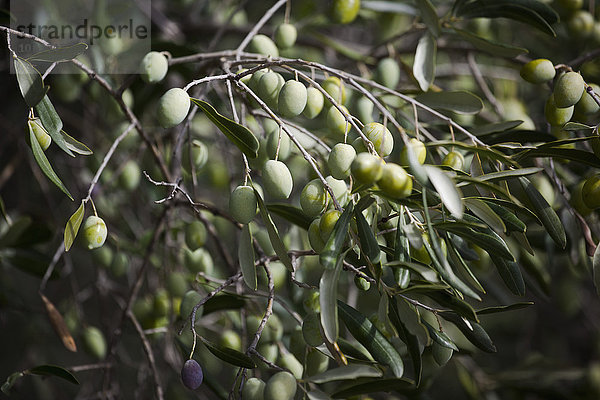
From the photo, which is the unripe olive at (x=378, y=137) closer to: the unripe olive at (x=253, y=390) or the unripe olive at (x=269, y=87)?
the unripe olive at (x=269, y=87)

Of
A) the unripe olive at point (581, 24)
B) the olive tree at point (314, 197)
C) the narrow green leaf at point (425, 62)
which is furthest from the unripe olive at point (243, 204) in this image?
the unripe olive at point (581, 24)

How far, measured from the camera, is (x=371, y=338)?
60 cm

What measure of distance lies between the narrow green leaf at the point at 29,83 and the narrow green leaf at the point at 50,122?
0.5 inches

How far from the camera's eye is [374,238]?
20.7 inches

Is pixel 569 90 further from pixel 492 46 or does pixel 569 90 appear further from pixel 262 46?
pixel 262 46

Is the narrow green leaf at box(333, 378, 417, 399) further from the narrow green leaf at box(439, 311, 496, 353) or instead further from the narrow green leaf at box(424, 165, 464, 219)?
the narrow green leaf at box(424, 165, 464, 219)

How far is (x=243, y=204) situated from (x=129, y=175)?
48cm

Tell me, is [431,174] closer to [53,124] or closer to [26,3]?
[53,124]

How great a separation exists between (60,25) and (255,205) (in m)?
0.68

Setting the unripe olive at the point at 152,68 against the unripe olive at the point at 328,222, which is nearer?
the unripe olive at the point at 328,222

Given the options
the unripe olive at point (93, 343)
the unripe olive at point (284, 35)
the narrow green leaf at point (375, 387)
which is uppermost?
the unripe olive at point (284, 35)

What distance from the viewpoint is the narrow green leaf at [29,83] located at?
1.92 ft

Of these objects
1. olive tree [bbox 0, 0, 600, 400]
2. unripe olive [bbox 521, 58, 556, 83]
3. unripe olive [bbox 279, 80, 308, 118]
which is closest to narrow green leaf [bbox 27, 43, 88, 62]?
olive tree [bbox 0, 0, 600, 400]

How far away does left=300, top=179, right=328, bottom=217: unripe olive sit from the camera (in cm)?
57
